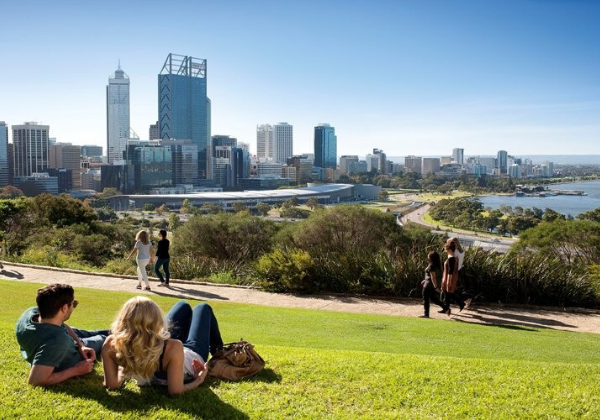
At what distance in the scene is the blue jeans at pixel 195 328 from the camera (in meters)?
4.04

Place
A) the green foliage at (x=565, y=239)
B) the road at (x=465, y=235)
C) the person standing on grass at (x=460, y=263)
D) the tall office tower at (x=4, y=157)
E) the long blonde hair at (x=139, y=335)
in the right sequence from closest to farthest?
the long blonde hair at (x=139, y=335) → the person standing on grass at (x=460, y=263) → the green foliage at (x=565, y=239) → the road at (x=465, y=235) → the tall office tower at (x=4, y=157)

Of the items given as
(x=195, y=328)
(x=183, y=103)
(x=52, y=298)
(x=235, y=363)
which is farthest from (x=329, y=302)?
(x=183, y=103)

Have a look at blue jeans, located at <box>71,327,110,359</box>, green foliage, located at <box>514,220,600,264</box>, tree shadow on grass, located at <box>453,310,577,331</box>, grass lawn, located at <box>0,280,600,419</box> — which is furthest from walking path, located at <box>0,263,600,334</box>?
green foliage, located at <box>514,220,600,264</box>

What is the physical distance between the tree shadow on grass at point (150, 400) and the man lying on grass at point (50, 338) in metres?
0.10

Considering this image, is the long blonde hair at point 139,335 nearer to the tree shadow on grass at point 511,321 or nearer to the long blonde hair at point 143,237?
the tree shadow on grass at point 511,321

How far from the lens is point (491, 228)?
204 feet

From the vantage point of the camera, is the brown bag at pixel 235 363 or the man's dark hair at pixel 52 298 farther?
the brown bag at pixel 235 363

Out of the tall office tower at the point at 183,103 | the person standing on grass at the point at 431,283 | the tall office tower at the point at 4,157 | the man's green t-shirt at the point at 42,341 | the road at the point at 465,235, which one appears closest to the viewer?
the man's green t-shirt at the point at 42,341

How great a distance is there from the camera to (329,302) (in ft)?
30.3

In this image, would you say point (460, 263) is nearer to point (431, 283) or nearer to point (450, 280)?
point (450, 280)

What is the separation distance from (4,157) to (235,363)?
395 ft

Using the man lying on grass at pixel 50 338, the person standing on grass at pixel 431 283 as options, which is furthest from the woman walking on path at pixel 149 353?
the person standing on grass at pixel 431 283

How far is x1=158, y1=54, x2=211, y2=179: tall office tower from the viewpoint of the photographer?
182500 mm

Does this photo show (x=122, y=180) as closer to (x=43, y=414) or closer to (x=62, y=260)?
(x=62, y=260)
